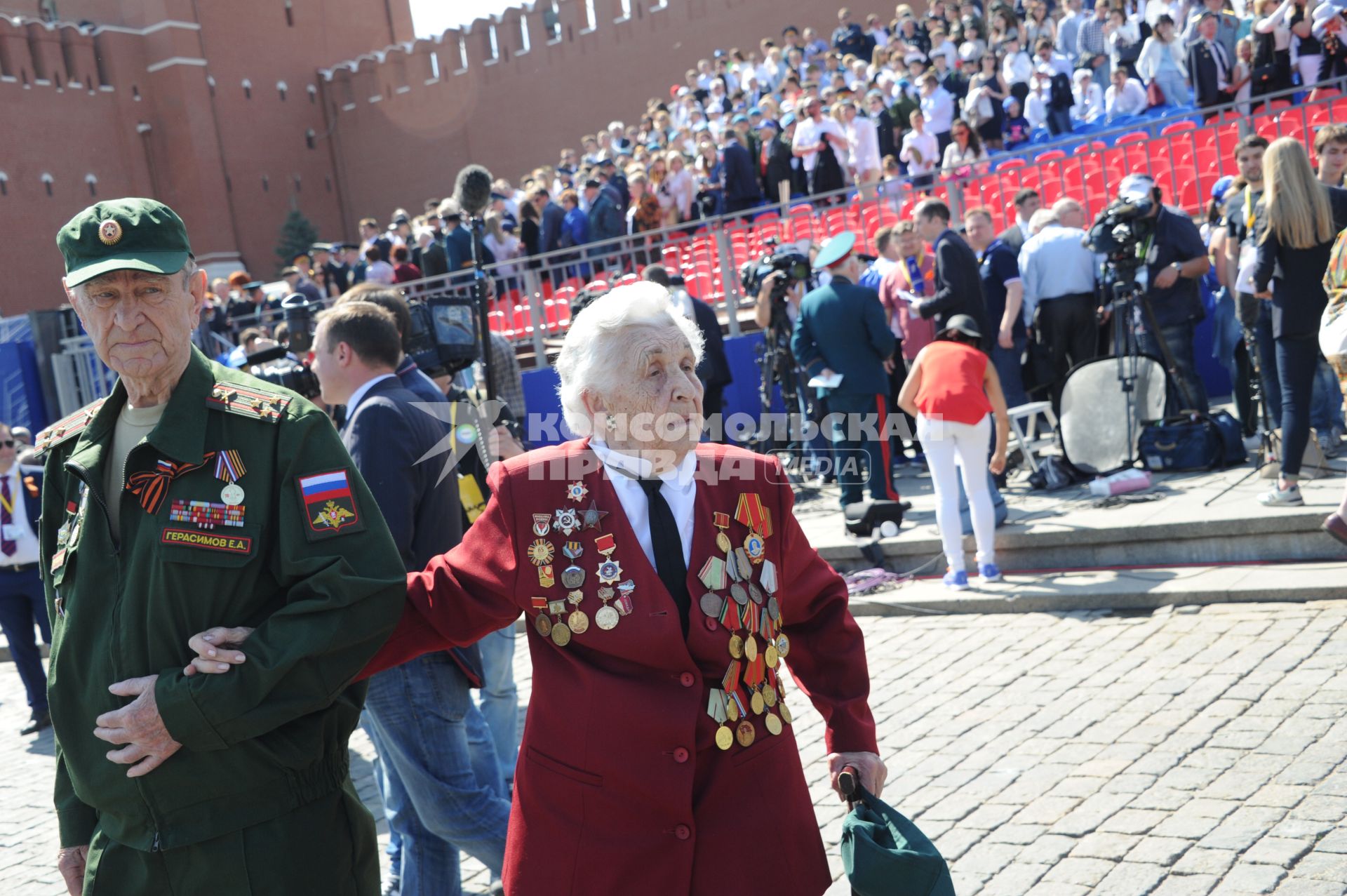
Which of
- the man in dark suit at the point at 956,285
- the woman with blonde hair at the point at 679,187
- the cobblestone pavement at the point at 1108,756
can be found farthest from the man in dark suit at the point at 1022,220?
the woman with blonde hair at the point at 679,187

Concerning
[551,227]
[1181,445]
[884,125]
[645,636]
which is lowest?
[1181,445]

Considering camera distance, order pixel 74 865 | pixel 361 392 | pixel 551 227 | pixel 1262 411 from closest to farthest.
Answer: pixel 74 865 → pixel 361 392 → pixel 1262 411 → pixel 551 227

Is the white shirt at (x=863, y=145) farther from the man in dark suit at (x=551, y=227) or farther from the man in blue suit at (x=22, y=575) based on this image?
the man in blue suit at (x=22, y=575)

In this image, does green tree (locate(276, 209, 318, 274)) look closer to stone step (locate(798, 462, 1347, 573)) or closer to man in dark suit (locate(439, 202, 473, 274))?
man in dark suit (locate(439, 202, 473, 274))

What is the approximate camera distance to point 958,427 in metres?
6.78

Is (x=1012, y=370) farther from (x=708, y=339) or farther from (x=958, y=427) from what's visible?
(x=958, y=427)

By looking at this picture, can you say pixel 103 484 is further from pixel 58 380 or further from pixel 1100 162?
pixel 58 380

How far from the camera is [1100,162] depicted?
11.5m

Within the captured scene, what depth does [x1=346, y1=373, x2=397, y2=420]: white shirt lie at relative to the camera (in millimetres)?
3752

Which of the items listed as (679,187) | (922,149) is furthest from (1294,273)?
(679,187)

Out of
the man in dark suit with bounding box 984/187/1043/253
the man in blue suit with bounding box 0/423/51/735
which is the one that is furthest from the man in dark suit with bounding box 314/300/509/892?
the man in dark suit with bounding box 984/187/1043/253

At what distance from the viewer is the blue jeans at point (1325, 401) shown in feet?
26.2

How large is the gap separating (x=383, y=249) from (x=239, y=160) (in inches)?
968

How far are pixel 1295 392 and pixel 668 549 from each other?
17.4 feet
